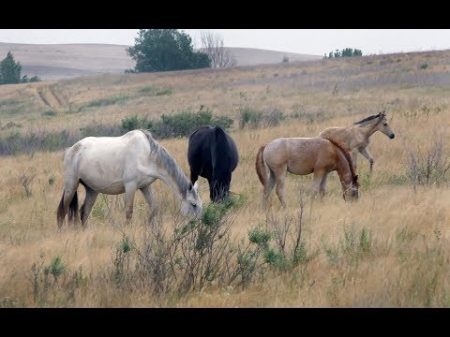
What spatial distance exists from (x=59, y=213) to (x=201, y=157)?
9.04 ft

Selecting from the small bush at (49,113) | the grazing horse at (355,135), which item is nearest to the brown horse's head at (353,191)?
the grazing horse at (355,135)

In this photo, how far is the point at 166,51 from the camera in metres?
70.7

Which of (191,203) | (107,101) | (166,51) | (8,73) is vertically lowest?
(8,73)

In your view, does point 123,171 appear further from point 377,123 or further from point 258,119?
point 258,119

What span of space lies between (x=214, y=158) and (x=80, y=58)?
415 feet

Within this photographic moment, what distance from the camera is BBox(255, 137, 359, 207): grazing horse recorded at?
10946 millimetres

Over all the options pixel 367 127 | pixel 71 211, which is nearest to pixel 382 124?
pixel 367 127

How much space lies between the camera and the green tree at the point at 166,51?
6950 cm

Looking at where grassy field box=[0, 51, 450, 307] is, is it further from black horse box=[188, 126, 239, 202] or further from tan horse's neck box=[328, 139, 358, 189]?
black horse box=[188, 126, 239, 202]

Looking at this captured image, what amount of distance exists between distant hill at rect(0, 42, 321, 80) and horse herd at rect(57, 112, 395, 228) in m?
98.9

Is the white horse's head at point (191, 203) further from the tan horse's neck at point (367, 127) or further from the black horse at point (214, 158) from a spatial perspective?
the tan horse's neck at point (367, 127)

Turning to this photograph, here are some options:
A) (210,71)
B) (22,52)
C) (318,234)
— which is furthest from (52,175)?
(22,52)

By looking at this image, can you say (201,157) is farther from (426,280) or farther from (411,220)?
(426,280)

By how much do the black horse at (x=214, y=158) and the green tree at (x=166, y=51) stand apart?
57.8m
